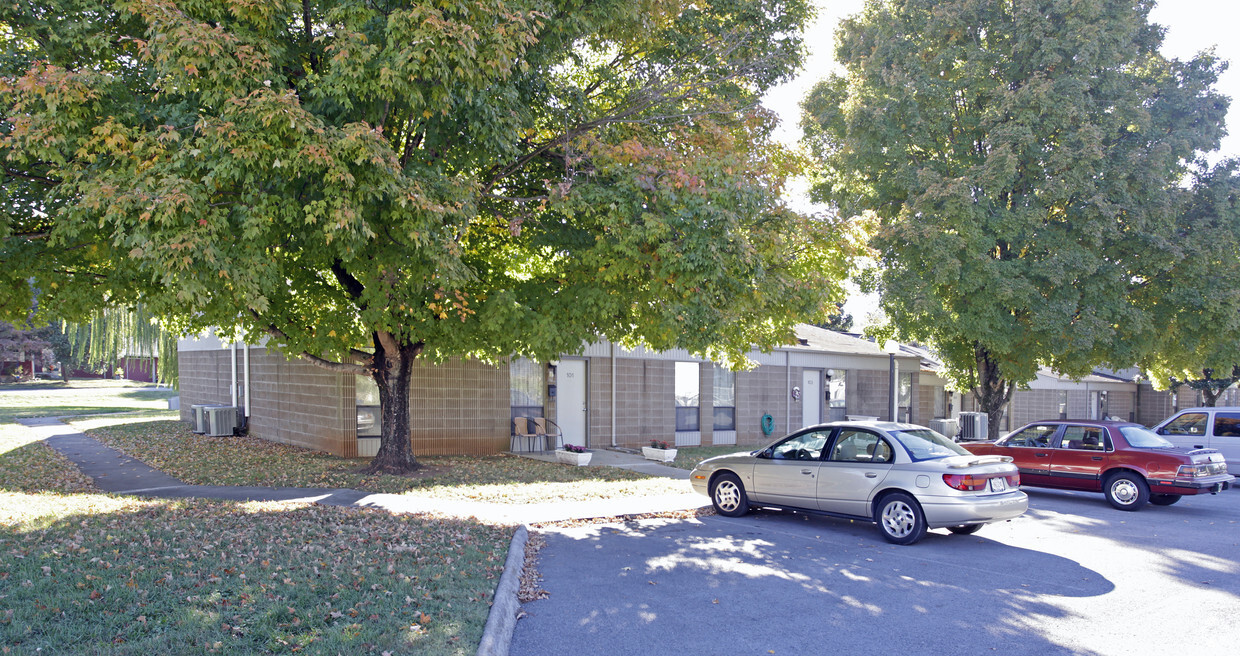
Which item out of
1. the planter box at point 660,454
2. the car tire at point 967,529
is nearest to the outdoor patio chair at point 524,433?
the planter box at point 660,454

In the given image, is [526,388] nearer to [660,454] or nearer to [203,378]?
[660,454]

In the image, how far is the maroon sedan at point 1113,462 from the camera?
1245cm

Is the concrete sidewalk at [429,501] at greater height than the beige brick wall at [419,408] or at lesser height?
lesser

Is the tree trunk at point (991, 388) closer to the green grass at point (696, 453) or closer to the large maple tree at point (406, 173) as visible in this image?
the green grass at point (696, 453)

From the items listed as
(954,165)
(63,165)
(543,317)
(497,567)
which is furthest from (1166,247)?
(63,165)

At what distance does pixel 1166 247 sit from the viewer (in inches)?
677

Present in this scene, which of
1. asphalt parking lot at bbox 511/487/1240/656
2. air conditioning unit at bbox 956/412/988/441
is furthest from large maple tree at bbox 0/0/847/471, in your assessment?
air conditioning unit at bbox 956/412/988/441

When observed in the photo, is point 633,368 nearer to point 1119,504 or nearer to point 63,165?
point 1119,504

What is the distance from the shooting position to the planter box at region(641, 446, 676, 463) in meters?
18.0

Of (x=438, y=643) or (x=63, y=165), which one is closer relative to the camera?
(x=438, y=643)

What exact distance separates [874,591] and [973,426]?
17.8m

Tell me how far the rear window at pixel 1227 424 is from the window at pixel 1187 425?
0.88 ft

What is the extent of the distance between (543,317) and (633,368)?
9927 mm

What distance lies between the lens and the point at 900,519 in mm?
9586
